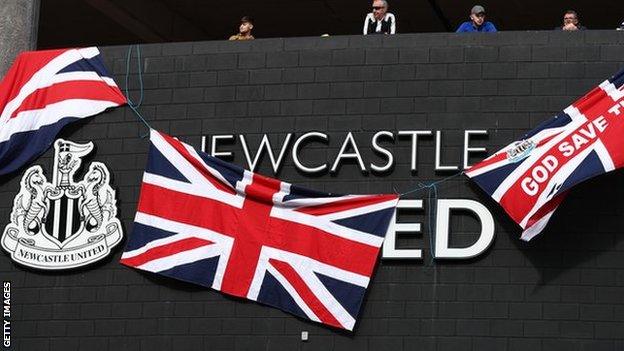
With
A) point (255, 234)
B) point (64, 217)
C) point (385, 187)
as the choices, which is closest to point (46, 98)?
point (64, 217)

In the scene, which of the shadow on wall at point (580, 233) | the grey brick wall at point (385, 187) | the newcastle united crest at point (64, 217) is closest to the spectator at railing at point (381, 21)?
the grey brick wall at point (385, 187)

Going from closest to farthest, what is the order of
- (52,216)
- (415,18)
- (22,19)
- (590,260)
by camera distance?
(590,260) → (52,216) → (22,19) → (415,18)

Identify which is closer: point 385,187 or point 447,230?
point 447,230

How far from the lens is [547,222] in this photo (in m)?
19.3

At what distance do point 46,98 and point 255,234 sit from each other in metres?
3.66

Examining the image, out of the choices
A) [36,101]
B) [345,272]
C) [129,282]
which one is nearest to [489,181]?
[345,272]

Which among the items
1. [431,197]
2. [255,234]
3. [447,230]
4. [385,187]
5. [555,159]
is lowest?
[255,234]

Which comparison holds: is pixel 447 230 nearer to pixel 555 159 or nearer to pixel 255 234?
pixel 555 159

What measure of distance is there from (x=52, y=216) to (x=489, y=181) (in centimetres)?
577

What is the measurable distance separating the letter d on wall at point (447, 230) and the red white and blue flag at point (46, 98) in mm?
4641

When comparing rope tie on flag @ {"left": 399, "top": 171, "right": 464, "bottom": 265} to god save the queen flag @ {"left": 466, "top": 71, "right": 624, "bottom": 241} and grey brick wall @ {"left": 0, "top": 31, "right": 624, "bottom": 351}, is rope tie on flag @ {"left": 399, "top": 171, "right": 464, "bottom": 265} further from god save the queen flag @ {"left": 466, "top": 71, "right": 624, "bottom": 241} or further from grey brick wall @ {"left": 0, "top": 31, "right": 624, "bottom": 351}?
god save the queen flag @ {"left": 466, "top": 71, "right": 624, "bottom": 241}

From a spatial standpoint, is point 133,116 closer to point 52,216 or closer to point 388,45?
point 52,216

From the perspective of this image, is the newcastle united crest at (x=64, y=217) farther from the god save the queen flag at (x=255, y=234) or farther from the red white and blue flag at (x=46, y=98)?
the god save the queen flag at (x=255, y=234)

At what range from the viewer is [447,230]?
1956cm
